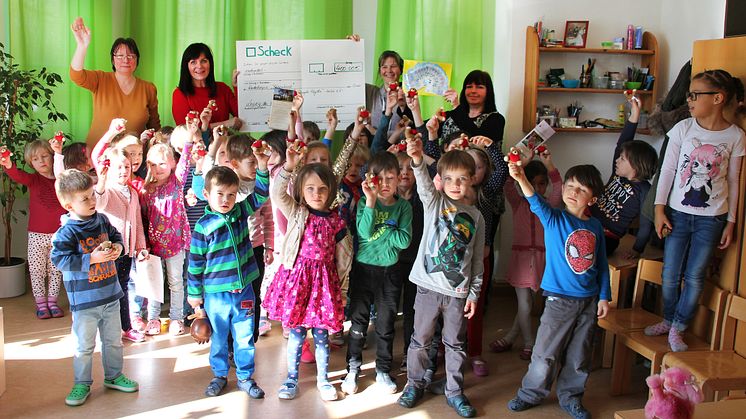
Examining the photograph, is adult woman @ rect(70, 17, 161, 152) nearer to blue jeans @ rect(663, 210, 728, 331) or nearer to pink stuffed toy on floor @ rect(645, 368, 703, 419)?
blue jeans @ rect(663, 210, 728, 331)

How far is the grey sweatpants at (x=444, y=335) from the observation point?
3.05m

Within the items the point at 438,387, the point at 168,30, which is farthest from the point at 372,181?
the point at 168,30

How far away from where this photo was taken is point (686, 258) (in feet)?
10.5

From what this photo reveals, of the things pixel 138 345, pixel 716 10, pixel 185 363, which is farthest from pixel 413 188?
pixel 716 10

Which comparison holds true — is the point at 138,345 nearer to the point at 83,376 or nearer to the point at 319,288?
the point at 83,376

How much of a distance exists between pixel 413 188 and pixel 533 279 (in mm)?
871

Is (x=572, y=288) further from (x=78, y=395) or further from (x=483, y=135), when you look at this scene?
(x=78, y=395)

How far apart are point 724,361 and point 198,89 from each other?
3370 mm

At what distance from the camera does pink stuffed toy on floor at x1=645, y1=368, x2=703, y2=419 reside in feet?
6.07

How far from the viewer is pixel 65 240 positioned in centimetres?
288

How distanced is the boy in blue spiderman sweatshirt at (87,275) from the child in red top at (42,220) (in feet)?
4.41

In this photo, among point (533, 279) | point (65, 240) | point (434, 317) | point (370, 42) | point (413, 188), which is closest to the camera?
point (65, 240)

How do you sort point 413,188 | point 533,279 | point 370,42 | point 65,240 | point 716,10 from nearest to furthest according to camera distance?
point 65,240 → point 413,188 → point 533,279 → point 716,10 → point 370,42

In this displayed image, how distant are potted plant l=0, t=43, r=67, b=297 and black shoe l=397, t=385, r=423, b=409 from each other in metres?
2.99
